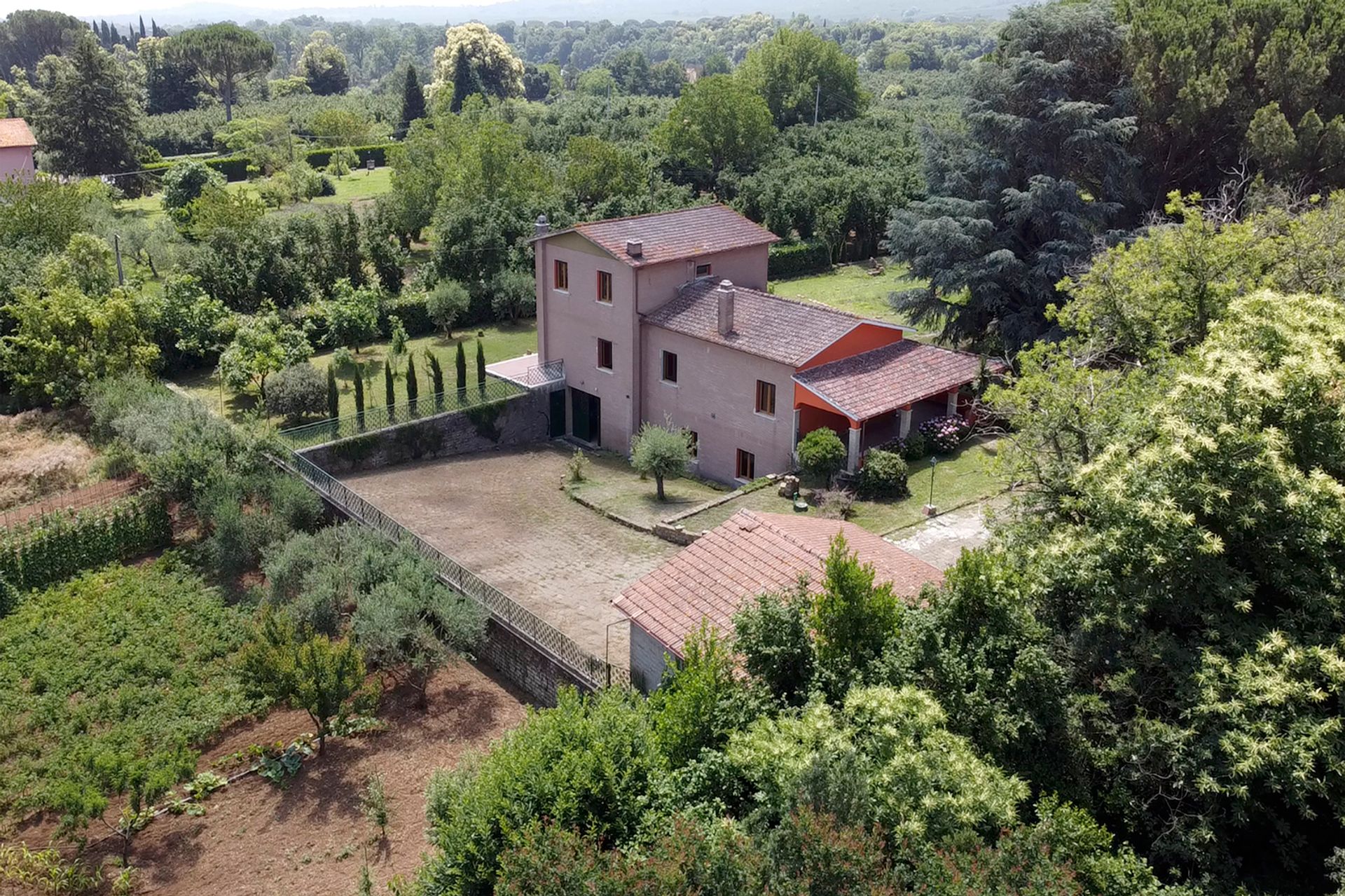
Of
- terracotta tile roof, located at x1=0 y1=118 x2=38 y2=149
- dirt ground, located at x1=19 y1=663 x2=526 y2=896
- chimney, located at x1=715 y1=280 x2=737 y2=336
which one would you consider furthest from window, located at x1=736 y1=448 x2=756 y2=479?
terracotta tile roof, located at x1=0 y1=118 x2=38 y2=149

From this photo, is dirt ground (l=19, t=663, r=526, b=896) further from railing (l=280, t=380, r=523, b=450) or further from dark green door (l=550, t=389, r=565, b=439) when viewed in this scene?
dark green door (l=550, t=389, r=565, b=439)

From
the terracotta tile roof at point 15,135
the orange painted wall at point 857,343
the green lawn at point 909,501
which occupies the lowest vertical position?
the green lawn at point 909,501

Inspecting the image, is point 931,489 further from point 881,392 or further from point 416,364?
point 416,364

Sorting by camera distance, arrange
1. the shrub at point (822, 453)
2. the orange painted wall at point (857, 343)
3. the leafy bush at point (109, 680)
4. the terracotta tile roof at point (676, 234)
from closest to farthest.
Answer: the leafy bush at point (109, 680) < the shrub at point (822, 453) < the orange painted wall at point (857, 343) < the terracotta tile roof at point (676, 234)

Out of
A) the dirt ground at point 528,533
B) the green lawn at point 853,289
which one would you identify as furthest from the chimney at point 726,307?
Answer: the green lawn at point 853,289

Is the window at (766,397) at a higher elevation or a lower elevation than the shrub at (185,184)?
lower

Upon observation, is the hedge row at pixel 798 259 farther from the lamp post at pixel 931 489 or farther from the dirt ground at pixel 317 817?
the dirt ground at pixel 317 817
